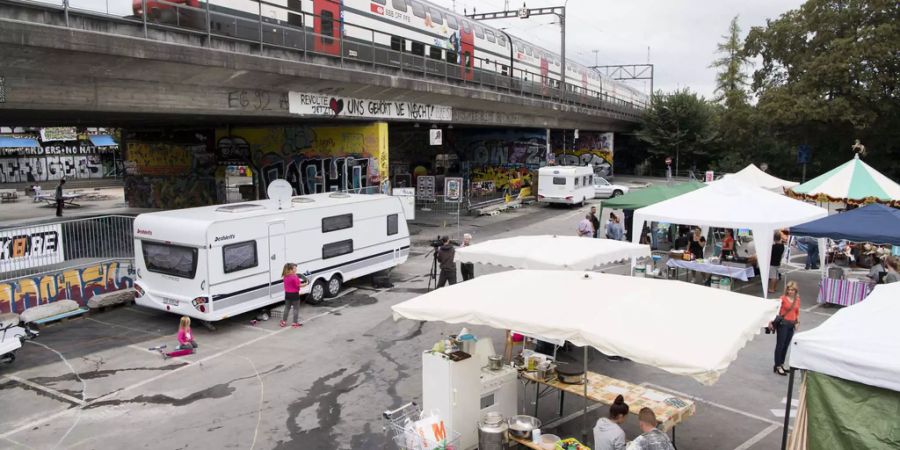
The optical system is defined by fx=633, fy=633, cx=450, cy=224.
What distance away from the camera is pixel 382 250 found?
17484 millimetres

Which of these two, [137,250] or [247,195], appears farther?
[247,195]

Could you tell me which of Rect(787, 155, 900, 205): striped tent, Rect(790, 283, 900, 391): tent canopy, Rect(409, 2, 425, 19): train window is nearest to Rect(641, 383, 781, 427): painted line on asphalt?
Rect(790, 283, 900, 391): tent canopy

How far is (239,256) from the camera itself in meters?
13.1

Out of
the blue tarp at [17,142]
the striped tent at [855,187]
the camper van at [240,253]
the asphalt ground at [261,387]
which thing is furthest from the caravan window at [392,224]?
the blue tarp at [17,142]

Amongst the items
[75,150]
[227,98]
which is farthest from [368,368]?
[75,150]

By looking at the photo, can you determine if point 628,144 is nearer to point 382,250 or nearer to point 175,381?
point 382,250

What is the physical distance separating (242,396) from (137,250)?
17.9 feet

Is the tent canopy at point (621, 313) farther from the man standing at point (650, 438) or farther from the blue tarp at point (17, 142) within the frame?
the blue tarp at point (17, 142)

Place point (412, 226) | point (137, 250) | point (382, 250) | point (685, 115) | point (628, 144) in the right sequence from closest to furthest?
1. point (137, 250)
2. point (382, 250)
3. point (412, 226)
4. point (685, 115)
5. point (628, 144)

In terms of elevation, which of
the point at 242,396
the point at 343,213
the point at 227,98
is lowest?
the point at 242,396

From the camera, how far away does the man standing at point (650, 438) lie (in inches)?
246

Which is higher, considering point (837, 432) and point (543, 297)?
point (543, 297)

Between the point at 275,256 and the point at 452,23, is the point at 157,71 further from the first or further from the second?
the point at 452,23

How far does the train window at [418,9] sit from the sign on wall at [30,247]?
1577cm
